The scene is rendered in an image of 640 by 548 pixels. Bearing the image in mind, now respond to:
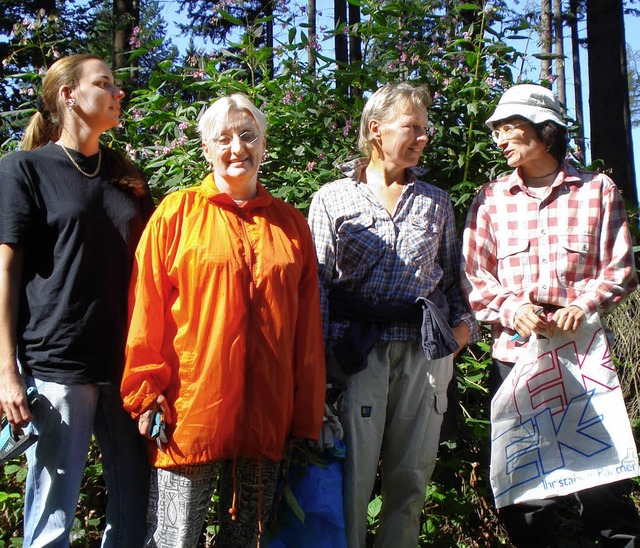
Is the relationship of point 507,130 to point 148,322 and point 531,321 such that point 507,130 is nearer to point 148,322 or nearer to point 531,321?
point 531,321

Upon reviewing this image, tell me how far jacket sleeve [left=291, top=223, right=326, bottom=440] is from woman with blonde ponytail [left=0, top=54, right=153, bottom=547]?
622 mm

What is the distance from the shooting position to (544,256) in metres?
2.95

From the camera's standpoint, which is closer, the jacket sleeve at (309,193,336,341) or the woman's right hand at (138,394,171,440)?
the woman's right hand at (138,394,171,440)

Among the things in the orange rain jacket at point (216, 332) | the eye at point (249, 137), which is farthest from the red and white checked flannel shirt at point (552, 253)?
the eye at point (249, 137)

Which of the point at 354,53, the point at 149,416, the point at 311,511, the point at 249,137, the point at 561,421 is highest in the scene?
the point at 354,53

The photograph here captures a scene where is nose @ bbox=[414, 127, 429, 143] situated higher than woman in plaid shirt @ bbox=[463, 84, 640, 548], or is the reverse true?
nose @ bbox=[414, 127, 429, 143]

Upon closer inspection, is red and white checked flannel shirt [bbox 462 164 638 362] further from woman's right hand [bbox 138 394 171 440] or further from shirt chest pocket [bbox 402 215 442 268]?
woman's right hand [bbox 138 394 171 440]

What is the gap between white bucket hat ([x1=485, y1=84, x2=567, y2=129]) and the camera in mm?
2998

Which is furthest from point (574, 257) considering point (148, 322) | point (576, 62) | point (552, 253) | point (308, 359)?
point (576, 62)

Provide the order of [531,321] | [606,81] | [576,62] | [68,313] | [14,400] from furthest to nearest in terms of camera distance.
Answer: [576,62]
[606,81]
[531,321]
[68,313]
[14,400]

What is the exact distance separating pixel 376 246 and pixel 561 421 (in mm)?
1018

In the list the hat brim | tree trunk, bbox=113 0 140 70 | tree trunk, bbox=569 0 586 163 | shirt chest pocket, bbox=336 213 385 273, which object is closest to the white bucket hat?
the hat brim

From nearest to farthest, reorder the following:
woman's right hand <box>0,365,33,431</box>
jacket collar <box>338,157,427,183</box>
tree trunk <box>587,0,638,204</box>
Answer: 1. woman's right hand <box>0,365,33,431</box>
2. jacket collar <box>338,157,427,183</box>
3. tree trunk <box>587,0,638,204</box>

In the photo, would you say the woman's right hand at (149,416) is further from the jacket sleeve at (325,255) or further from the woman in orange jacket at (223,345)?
the jacket sleeve at (325,255)
